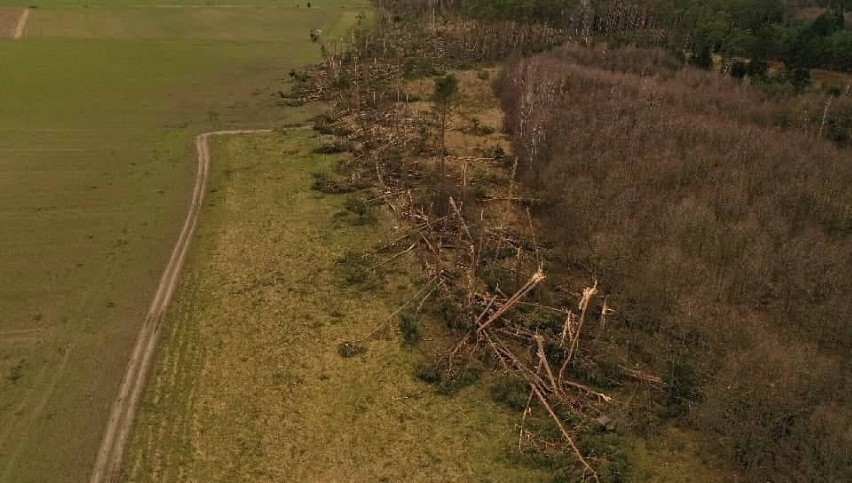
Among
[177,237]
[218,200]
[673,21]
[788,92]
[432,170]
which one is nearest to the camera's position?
[177,237]

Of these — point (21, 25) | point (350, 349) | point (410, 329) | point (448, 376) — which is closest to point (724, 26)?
point (410, 329)

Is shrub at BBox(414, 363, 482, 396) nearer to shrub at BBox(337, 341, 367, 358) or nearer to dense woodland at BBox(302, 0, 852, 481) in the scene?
dense woodland at BBox(302, 0, 852, 481)

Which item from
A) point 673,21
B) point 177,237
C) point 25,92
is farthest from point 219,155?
point 673,21

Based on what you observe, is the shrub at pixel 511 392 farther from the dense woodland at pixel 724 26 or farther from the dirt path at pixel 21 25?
the dirt path at pixel 21 25

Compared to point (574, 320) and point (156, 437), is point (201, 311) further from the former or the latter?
point (574, 320)

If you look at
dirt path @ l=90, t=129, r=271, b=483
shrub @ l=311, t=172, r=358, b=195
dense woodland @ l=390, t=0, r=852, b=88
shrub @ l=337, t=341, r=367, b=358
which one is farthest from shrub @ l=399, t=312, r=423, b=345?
dense woodland @ l=390, t=0, r=852, b=88
